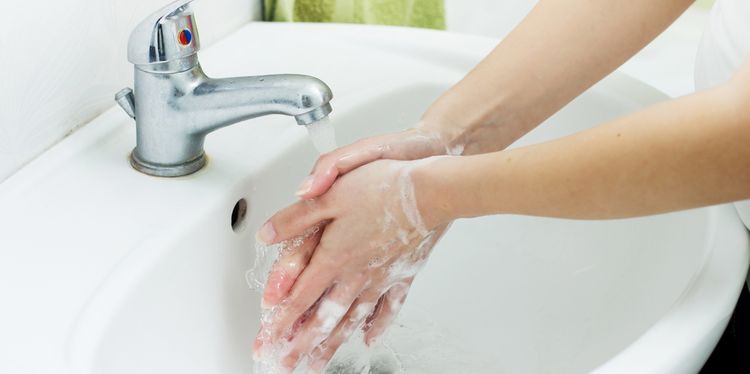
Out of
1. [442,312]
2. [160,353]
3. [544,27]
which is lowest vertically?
[442,312]

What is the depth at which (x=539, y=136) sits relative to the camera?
35.9 inches

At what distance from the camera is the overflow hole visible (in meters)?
0.75

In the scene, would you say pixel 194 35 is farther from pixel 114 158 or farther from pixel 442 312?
pixel 442 312

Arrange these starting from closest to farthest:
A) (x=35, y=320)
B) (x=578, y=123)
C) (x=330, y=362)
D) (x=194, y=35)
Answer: (x=35, y=320) < (x=194, y=35) < (x=330, y=362) < (x=578, y=123)

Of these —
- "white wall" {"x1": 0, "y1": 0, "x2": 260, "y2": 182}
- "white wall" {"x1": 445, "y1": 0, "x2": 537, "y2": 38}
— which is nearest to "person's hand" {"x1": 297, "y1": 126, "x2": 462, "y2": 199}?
"white wall" {"x1": 0, "y1": 0, "x2": 260, "y2": 182}

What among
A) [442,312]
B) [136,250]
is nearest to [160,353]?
[136,250]

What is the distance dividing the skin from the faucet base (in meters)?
0.09

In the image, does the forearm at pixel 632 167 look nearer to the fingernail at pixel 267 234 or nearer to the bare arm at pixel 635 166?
the bare arm at pixel 635 166

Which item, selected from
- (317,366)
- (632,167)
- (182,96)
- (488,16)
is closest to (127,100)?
(182,96)

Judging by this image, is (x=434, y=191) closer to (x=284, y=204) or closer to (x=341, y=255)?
(x=341, y=255)

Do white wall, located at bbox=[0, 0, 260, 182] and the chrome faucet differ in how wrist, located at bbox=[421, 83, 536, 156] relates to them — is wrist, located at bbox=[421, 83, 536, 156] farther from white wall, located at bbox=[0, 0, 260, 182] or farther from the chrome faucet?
white wall, located at bbox=[0, 0, 260, 182]

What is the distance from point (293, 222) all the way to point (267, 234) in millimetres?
25

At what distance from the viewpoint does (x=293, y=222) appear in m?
0.69

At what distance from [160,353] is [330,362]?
19cm
